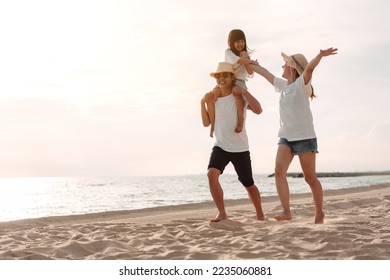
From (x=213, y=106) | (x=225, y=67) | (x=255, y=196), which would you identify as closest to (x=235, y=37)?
(x=225, y=67)

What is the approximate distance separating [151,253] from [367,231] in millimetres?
2180

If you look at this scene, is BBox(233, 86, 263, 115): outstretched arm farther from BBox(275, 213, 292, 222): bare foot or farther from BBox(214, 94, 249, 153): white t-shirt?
BBox(275, 213, 292, 222): bare foot

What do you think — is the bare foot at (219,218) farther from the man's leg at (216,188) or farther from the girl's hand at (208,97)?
the girl's hand at (208,97)

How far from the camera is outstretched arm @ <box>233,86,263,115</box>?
5.64 metres

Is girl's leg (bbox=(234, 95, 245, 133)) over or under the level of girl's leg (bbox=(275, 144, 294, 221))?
over

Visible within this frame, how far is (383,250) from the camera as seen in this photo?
3814 millimetres

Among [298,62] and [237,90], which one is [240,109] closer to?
[237,90]

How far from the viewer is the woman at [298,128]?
17.2ft

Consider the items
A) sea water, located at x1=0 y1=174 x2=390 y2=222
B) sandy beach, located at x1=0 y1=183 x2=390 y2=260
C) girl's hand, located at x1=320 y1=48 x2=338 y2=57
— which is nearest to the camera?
sandy beach, located at x1=0 y1=183 x2=390 y2=260

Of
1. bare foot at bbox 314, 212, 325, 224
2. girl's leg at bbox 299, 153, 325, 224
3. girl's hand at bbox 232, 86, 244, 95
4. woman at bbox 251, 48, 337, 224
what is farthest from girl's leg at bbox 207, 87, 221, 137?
bare foot at bbox 314, 212, 325, 224

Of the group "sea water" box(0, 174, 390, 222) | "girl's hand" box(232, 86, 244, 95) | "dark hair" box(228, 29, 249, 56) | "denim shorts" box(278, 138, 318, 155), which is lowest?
"sea water" box(0, 174, 390, 222)

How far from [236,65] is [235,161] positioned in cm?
117

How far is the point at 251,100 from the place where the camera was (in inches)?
222

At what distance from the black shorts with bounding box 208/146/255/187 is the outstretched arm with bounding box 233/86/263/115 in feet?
1.77
